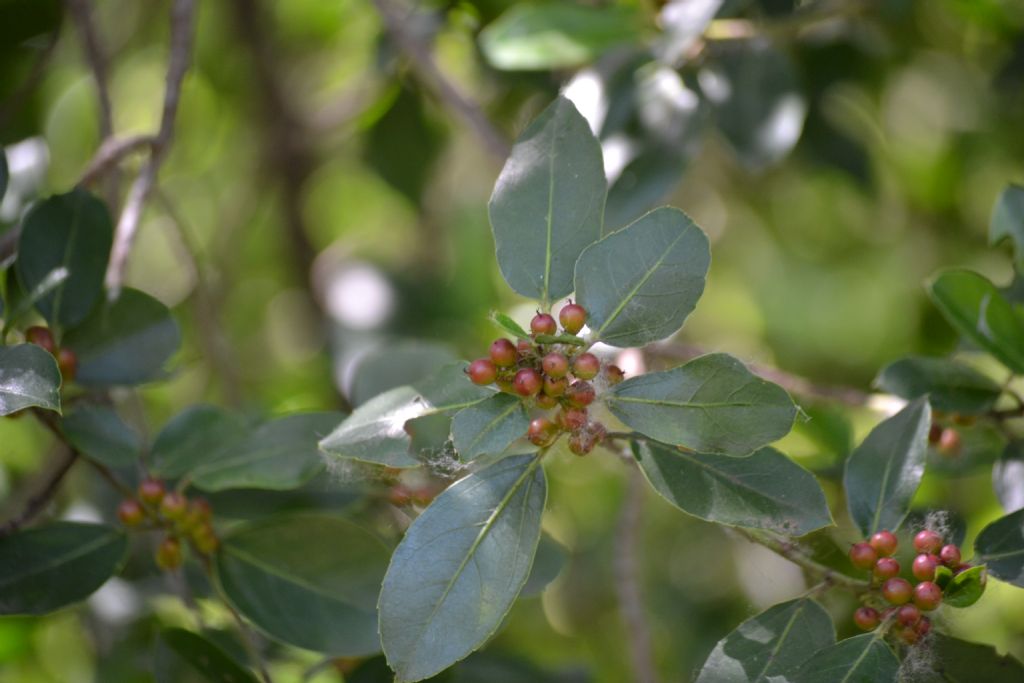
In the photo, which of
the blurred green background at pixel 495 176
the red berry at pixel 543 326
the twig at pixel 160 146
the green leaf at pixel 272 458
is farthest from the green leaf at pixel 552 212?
the twig at pixel 160 146

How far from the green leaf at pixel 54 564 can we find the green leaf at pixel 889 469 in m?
0.76

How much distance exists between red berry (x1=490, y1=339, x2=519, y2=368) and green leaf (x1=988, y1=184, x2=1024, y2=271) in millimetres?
603

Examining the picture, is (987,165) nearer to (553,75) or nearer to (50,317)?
(553,75)

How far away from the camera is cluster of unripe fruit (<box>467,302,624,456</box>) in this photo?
0.79 meters

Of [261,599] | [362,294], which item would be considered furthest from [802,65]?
[261,599]

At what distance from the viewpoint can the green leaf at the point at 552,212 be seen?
0.86 meters

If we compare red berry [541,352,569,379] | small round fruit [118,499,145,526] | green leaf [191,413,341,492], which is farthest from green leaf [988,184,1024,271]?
small round fruit [118,499,145,526]

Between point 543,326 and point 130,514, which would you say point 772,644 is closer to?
point 543,326

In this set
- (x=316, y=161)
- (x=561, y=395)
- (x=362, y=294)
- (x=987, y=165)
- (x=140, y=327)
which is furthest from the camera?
(x=316, y=161)

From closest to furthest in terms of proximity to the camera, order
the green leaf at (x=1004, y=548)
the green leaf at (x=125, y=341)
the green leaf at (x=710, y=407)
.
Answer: the green leaf at (x=710, y=407), the green leaf at (x=1004, y=548), the green leaf at (x=125, y=341)

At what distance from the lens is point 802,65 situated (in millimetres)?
1810

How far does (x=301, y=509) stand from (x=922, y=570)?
2.35ft

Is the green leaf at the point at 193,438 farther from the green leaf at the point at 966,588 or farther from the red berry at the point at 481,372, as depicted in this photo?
the green leaf at the point at 966,588

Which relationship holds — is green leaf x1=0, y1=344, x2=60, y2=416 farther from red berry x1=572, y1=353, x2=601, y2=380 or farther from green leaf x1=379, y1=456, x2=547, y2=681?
red berry x1=572, y1=353, x2=601, y2=380
